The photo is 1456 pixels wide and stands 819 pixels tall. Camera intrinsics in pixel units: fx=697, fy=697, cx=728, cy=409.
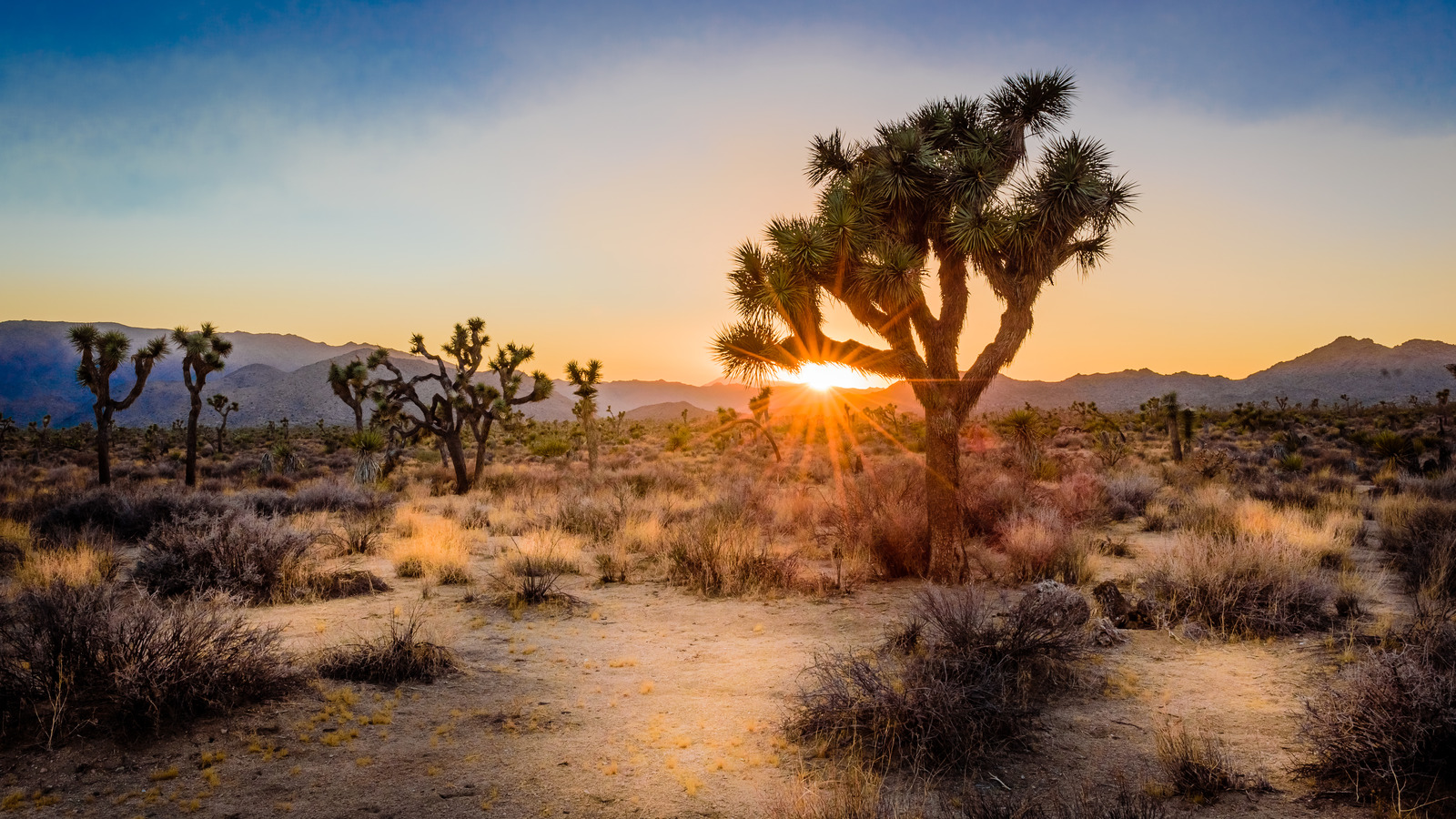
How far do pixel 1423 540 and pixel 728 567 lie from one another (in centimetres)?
952

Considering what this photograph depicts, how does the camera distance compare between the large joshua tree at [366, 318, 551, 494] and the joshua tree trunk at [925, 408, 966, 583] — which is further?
the large joshua tree at [366, 318, 551, 494]

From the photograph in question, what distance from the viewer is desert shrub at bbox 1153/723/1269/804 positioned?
4082 millimetres

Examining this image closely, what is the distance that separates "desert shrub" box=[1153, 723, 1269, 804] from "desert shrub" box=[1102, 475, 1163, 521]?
11.4 meters

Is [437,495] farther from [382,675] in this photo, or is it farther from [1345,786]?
[1345,786]

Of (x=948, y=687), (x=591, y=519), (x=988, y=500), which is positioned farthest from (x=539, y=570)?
(x=988, y=500)

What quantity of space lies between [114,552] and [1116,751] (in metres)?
13.6

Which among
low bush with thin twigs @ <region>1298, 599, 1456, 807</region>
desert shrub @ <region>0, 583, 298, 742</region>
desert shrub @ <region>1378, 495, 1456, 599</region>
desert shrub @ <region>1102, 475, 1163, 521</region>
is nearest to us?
low bush with thin twigs @ <region>1298, 599, 1456, 807</region>

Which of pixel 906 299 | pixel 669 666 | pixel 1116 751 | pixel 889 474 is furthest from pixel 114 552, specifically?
pixel 889 474

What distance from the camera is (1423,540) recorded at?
31.2ft

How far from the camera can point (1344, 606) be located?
7293mm

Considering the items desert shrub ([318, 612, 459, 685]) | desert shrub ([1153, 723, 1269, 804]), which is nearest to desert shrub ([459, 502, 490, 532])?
desert shrub ([318, 612, 459, 685])

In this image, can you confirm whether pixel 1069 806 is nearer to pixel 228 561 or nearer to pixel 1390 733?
pixel 1390 733

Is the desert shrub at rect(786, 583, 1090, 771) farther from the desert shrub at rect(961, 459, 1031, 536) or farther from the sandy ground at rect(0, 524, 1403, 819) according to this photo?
the desert shrub at rect(961, 459, 1031, 536)

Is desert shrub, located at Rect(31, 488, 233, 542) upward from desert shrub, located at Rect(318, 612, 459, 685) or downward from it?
upward
